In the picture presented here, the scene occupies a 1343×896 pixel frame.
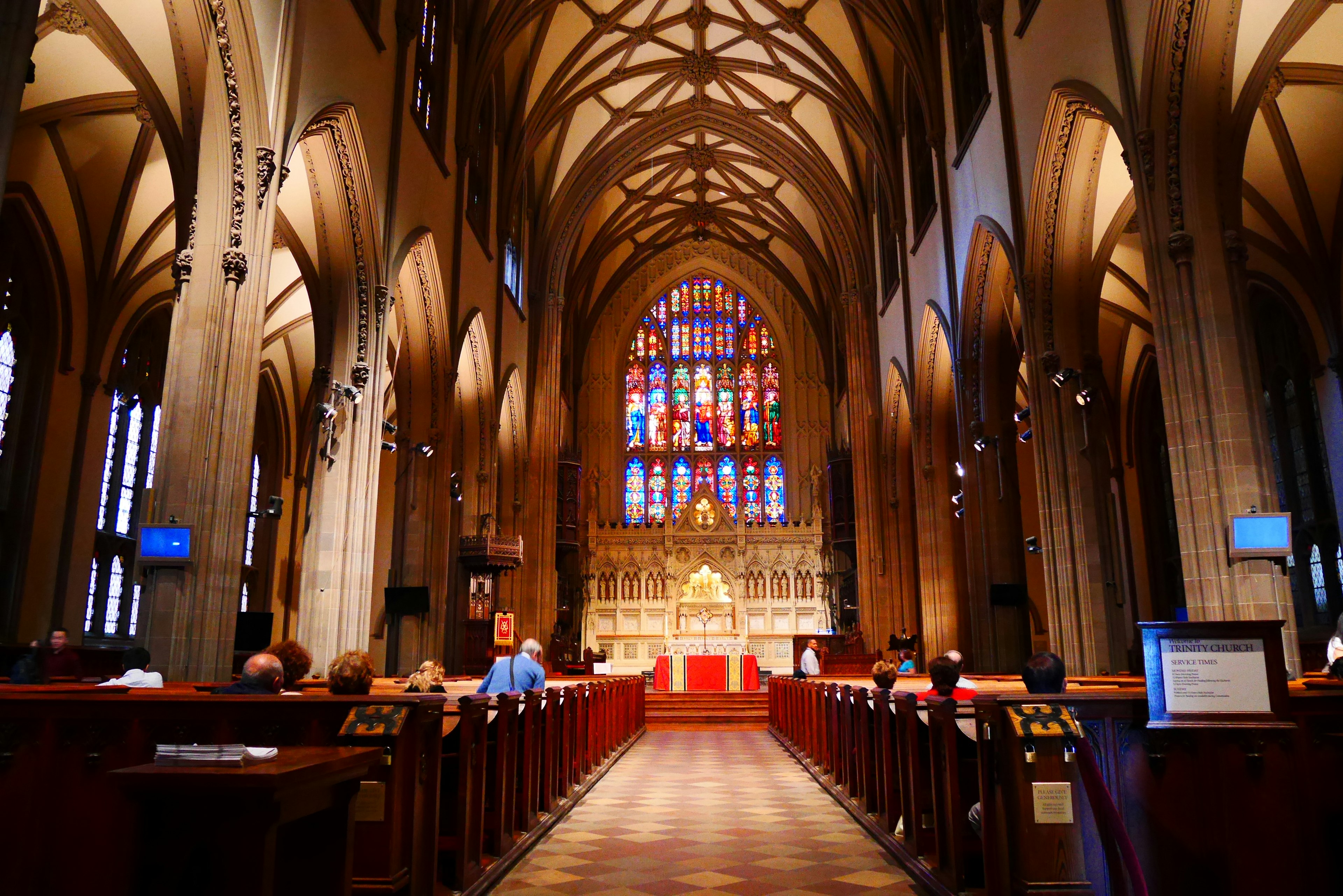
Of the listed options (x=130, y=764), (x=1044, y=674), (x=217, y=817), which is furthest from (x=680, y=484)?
(x=217, y=817)

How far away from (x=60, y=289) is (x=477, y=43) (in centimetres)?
789

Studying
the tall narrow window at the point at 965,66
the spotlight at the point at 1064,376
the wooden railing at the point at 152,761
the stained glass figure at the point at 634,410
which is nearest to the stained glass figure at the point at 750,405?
the stained glass figure at the point at 634,410

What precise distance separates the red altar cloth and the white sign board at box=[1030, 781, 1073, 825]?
1720cm

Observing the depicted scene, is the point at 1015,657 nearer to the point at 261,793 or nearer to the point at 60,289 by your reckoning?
the point at 261,793

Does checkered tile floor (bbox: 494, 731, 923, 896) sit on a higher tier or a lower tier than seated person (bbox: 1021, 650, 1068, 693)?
lower

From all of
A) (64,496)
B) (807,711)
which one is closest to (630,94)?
(64,496)

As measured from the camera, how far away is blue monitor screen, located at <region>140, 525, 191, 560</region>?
7836 millimetres

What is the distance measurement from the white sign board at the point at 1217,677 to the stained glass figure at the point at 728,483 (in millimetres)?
26484

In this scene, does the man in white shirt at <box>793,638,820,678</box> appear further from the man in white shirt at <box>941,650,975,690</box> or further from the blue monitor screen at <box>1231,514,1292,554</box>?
the blue monitor screen at <box>1231,514,1292,554</box>

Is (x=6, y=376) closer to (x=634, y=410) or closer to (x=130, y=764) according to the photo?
(x=130, y=764)

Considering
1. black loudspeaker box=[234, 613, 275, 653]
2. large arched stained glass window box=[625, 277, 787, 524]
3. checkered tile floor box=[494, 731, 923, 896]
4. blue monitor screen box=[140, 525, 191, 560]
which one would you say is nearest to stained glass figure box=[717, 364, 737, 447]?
large arched stained glass window box=[625, 277, 787, 524]

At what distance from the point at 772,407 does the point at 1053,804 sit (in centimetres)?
2814

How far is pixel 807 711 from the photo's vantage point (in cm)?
1090

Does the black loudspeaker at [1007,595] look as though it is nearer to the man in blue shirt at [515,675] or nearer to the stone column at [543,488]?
the man in blue shirt at [515,675]
